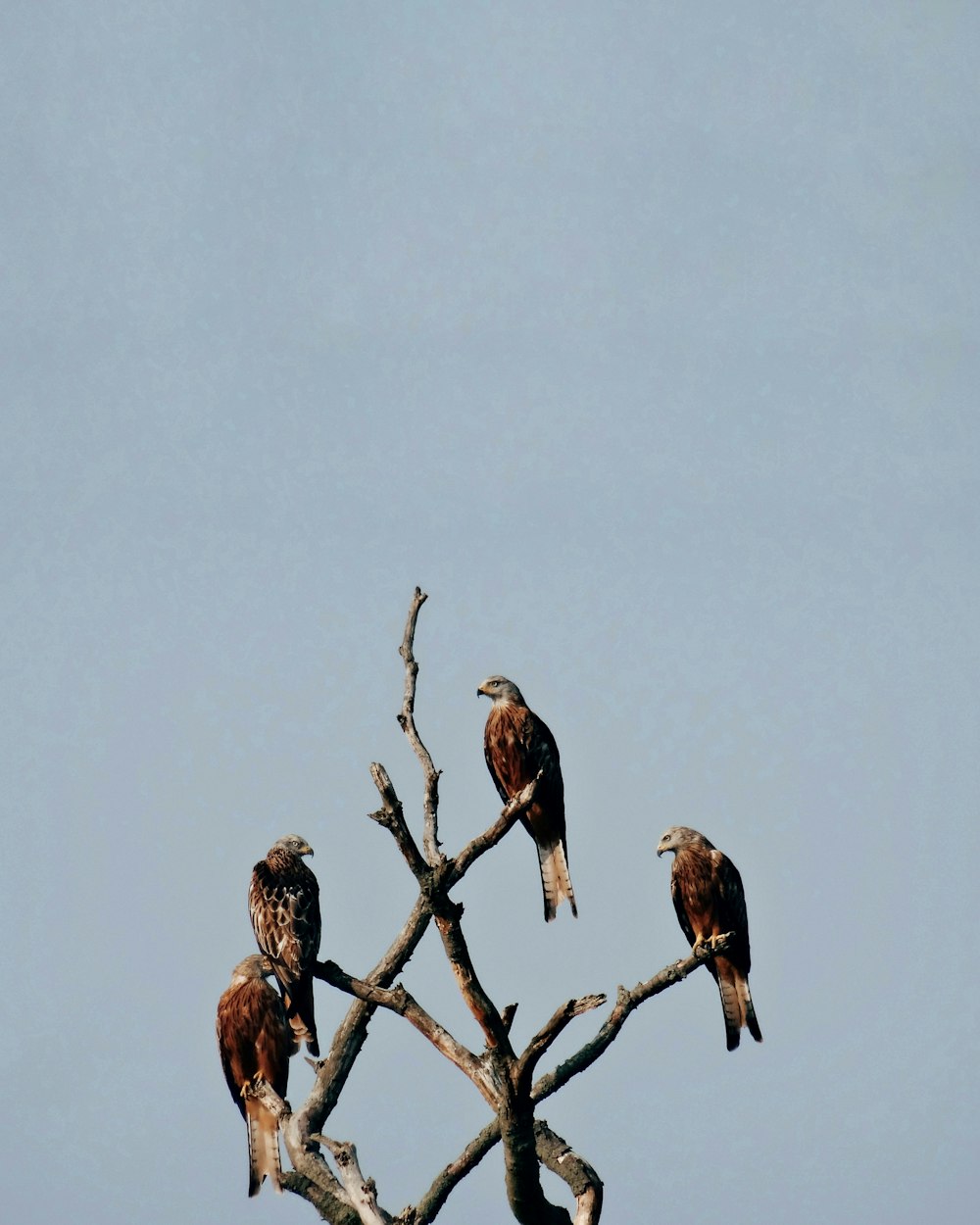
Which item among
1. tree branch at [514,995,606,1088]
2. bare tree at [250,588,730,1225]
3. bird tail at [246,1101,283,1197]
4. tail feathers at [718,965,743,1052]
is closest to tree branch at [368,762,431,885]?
bare tree at [250,588,730,1225]

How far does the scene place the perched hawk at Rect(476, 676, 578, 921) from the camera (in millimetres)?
15523

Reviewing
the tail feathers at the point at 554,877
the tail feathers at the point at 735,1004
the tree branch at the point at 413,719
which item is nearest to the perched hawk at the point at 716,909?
the tail feathers at the point at 735,1004

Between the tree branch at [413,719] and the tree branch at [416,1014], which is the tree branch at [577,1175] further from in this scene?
the tree branch at [413,719]

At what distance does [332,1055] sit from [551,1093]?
6.38 feet

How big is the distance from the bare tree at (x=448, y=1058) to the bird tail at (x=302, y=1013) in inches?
64.8

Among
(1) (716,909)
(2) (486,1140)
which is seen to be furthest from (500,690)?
(2) (486,1140)

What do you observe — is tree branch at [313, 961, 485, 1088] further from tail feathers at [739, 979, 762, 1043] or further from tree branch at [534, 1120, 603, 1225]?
tail feathers at [739, 979, 762, 1043]

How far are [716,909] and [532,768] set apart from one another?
209cm

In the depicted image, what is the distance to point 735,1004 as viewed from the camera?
49.5ft

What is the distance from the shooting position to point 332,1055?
1244cm

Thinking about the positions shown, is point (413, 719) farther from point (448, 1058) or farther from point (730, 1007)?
point (730, 1007)

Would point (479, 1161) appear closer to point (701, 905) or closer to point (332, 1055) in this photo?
point (332, 1055)

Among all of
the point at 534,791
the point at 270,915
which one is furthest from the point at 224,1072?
the point at 534,791

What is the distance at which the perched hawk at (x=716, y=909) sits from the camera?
15.1 m
